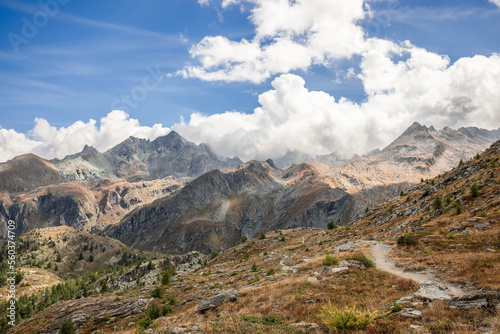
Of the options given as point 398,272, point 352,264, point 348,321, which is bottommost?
point 398,272

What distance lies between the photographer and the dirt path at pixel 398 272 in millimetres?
17364

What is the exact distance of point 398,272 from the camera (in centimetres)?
2447

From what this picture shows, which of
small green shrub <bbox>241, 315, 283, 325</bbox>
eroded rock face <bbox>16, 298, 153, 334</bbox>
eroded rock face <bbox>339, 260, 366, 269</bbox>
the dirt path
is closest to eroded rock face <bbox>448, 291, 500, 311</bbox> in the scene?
the dirt path

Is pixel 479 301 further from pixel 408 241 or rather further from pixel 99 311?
pixel 99 311

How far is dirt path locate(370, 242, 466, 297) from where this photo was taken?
1736 centimetres

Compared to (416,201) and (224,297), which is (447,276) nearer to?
(224,297)

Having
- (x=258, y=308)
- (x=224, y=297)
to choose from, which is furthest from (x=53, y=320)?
(x=258, y=308)

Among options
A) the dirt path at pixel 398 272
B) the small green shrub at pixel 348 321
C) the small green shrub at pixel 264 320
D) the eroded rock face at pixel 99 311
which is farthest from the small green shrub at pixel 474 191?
the eroded rock face at pixel 99 311

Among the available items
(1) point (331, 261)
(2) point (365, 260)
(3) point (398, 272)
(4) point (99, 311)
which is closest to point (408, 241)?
(2) point (365, 260)

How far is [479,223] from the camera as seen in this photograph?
31438mm

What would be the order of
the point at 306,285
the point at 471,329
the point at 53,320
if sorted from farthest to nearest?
the point at 53,320 → the point at 306,285 → the point at 471,329

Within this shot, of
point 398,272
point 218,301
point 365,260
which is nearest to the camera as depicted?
point 398,272

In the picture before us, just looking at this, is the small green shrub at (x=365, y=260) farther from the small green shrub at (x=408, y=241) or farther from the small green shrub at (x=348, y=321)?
the small green shrub at (x=348, y=321)

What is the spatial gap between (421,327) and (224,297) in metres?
19.8
